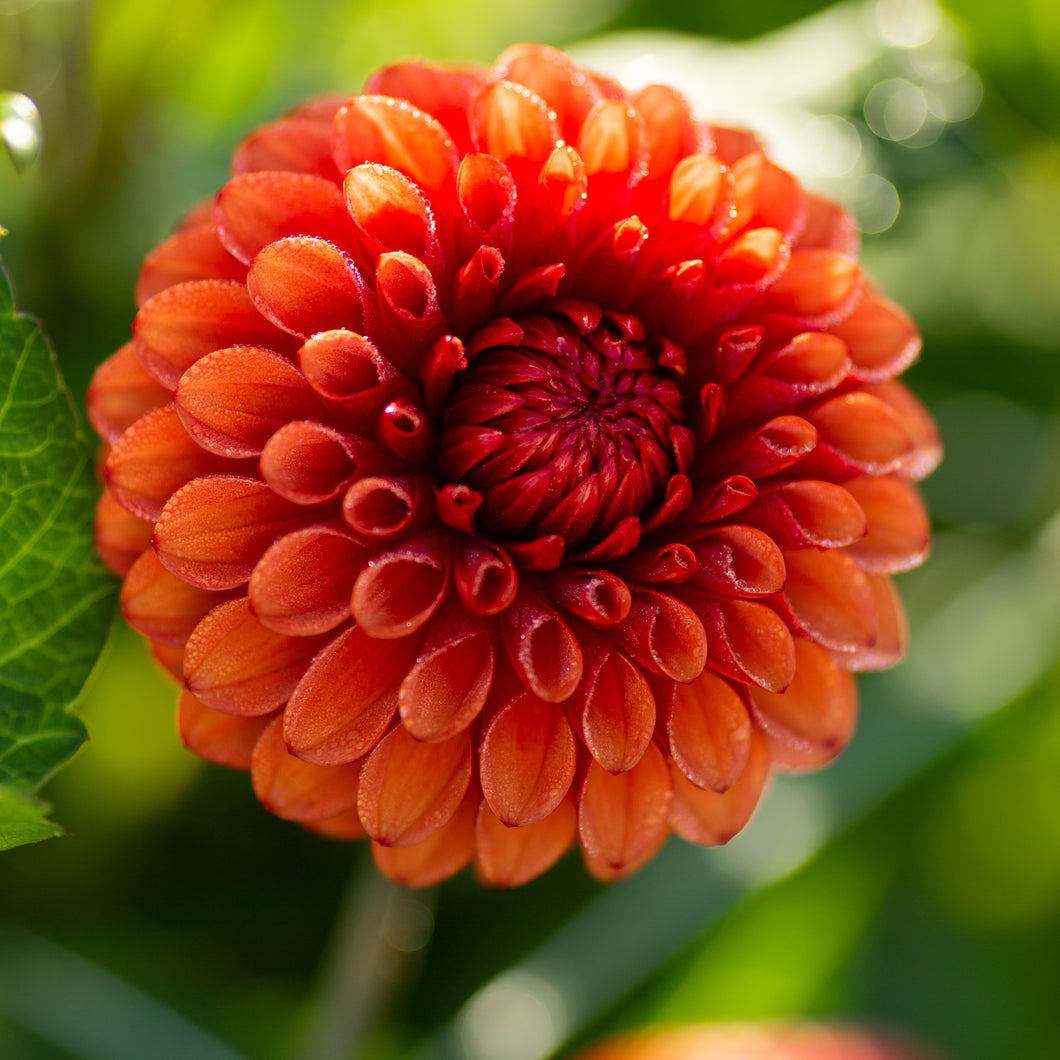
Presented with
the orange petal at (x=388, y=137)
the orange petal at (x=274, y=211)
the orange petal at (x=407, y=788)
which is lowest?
the orange petal at (x=407, y=788)

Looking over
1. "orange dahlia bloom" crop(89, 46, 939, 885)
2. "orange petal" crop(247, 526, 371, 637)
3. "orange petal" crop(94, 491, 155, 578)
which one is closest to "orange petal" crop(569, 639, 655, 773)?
"orange dahlia bloom" crop(89, 46, 939, 885)

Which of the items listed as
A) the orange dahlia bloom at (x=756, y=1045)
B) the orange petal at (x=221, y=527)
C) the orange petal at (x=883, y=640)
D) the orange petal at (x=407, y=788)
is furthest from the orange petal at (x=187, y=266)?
the orange dahlia bloom at (x=756, y=1045)

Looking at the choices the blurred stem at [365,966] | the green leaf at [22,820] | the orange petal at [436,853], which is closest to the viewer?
the green leaf at [22,820]

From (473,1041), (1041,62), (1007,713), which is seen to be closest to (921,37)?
(1041,62)

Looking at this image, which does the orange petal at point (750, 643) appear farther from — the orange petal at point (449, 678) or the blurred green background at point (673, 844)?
the blurred green background at point (673, 844)

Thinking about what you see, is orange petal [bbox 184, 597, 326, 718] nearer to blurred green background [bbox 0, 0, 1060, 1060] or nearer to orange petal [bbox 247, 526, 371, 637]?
orange petal [bbox 247, 526, 371, 637]

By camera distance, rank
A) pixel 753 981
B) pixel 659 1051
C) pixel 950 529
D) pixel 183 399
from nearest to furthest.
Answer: pixel 183 399, pixel 659 1051, pixel 753 981, pixel 950 529

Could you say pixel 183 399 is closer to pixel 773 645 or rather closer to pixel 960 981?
pixel 773 645

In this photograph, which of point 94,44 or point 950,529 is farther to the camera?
point 950,529
